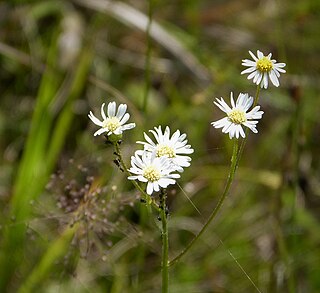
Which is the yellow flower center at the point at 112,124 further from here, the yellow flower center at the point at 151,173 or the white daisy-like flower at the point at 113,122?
the yellow flower center at the point at 151,173

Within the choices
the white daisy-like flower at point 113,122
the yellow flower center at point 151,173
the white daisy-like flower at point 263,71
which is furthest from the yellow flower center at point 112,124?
the white daisy-like flower at point 263,71

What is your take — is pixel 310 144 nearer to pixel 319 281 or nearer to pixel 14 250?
pixel 319 281

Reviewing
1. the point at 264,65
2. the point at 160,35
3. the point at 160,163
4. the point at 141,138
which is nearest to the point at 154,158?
the point at 160,163

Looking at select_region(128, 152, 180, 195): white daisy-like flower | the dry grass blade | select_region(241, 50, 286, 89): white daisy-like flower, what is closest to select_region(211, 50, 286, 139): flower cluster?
select_region(241, 50, 286, 89): white daisy-like flower

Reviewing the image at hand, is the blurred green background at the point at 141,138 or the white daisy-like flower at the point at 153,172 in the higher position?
the blurred green background at the point at 141,138

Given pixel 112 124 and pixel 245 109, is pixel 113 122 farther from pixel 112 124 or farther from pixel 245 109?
pixel 245 109

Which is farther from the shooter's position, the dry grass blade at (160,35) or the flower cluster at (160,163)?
the dry grass blade at (160,35)
